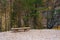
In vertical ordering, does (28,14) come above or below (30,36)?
above

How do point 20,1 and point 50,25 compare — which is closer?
point 20,1

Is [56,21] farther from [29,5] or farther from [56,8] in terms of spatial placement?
[29,5]

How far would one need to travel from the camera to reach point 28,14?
8461mm

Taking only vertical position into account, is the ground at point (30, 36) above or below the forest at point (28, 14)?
below

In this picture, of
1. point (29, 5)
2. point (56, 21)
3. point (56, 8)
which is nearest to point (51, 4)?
point (56, 8)

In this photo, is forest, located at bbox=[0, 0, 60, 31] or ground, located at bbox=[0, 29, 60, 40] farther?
forest, located at bbox=[0, 0, 60, 31]

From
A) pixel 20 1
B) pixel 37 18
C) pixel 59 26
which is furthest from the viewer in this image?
pixel 59 26

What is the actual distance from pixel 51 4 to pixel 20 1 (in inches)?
93.6

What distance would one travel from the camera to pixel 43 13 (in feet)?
31.3

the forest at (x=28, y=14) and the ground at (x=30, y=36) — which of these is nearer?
the ground at (x=30, y=36)

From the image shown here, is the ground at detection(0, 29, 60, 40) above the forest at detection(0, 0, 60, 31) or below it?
below

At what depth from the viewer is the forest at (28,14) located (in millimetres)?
8102

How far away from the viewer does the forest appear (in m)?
→ 8.10

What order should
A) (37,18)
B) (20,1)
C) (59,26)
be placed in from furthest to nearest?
(59,26)
(37,18)
(20,1)
